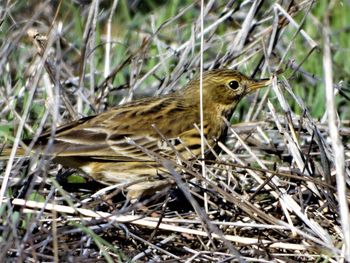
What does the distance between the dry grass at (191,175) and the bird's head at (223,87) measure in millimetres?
188

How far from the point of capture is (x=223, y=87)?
6465 millimetres

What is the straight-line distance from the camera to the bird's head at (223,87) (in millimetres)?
6363

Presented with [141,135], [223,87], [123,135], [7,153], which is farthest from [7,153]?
[223,87]

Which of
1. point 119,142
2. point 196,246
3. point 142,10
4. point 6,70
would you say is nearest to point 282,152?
point 119,142

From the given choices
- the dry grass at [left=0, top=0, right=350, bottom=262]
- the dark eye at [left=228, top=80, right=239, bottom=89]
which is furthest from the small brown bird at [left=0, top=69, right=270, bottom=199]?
the dry grass at [left=0, top=0, right=350, bottom=262]

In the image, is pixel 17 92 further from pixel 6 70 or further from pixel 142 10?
pixel 142 10

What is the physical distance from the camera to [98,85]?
6773 millimetres

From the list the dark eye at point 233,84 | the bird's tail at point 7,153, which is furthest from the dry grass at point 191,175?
the dark eye at point 233,84

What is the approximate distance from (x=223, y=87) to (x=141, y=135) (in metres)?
0.77

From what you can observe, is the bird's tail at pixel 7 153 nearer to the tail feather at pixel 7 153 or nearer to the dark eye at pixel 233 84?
the tail feather at pixel 7 153

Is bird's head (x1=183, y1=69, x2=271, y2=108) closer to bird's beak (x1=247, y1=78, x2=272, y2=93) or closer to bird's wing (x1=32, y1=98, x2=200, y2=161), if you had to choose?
bird's beak (x1=247, y1=78, x2=272, y2=93)

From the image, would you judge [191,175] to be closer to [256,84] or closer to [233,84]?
[256,84]

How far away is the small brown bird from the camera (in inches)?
223

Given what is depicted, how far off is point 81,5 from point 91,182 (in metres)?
1.57
